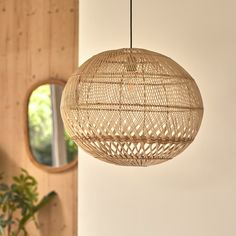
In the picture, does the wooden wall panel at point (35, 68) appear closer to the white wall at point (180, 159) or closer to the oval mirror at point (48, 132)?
the oval mirror at point (48, 132)

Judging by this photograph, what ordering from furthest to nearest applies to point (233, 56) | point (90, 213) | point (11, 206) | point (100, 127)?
point (11, 206) → point (90, 213) → point (233, 56) → point (100, 127)

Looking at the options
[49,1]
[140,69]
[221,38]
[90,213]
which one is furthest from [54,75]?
[140,69]

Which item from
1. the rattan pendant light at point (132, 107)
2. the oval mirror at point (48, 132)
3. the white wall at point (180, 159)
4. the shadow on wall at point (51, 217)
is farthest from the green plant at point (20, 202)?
the rattan pendant light at point (132, 107)

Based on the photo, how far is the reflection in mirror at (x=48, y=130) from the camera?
169 inches

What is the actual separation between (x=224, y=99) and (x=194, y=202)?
0.52 metres

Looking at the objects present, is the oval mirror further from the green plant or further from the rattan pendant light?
the rattan pendant light

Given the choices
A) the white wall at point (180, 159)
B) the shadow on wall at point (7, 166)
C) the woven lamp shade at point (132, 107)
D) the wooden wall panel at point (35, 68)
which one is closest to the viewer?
the woven lamp shade at point (132, 107)

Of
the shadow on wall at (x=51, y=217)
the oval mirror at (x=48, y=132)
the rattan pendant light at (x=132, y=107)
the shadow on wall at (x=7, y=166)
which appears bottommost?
the shadow on wall at (x=51, y=217)

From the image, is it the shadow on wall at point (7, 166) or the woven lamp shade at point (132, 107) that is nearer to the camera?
the woven lamp shade at point (132, 107)

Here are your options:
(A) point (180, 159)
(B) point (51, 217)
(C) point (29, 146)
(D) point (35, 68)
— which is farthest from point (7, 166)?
(A) point (180, 159)

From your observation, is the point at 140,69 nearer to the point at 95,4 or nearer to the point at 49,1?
the point at 95,4

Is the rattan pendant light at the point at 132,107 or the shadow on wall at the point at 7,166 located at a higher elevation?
the rattan pendant light at the point at 132,107

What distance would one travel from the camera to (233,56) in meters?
3.01

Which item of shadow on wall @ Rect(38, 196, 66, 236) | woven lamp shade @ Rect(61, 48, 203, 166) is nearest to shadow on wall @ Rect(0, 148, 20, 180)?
shadow on wall @ Rect(38, 196, 66, 236)
